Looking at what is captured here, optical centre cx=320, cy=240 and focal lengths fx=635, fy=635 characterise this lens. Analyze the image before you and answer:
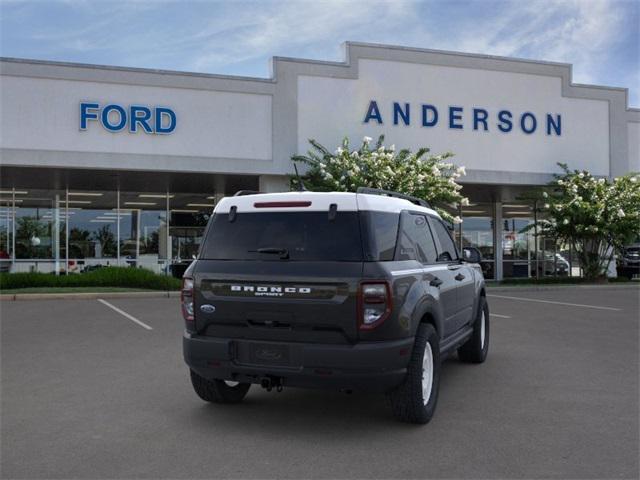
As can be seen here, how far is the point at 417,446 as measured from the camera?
478 cm

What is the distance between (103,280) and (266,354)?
15.8m

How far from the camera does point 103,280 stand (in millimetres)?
19578

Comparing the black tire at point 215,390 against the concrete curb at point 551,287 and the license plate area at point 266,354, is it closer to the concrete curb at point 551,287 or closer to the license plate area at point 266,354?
the license plate area at point 266,354

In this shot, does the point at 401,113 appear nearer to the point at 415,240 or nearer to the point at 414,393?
the point at 415,240

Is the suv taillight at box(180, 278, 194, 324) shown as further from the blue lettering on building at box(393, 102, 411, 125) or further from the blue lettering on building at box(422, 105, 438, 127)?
the blue lettering on building at box(422, 105, 438, 127)

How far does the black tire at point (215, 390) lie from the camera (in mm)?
5816

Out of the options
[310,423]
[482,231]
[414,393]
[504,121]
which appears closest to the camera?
[414,393]

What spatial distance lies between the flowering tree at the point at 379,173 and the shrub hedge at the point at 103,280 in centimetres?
→ 519

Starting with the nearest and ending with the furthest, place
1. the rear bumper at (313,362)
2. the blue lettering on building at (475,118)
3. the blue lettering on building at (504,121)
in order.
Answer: the rear bumper at (313,362), the blue lettering on building at (475,118), the blue lettering on building at (504,121)

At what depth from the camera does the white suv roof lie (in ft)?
17.2

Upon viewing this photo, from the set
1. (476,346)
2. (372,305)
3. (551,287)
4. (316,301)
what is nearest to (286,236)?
(316,301)

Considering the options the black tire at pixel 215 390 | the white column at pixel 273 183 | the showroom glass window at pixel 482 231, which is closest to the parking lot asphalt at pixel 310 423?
Result: the black tire at pixel 215 390

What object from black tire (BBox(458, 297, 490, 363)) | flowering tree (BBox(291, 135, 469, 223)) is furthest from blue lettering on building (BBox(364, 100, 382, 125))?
black tire (BBox(458, 297, 490, 363))

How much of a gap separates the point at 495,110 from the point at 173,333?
667 inches
